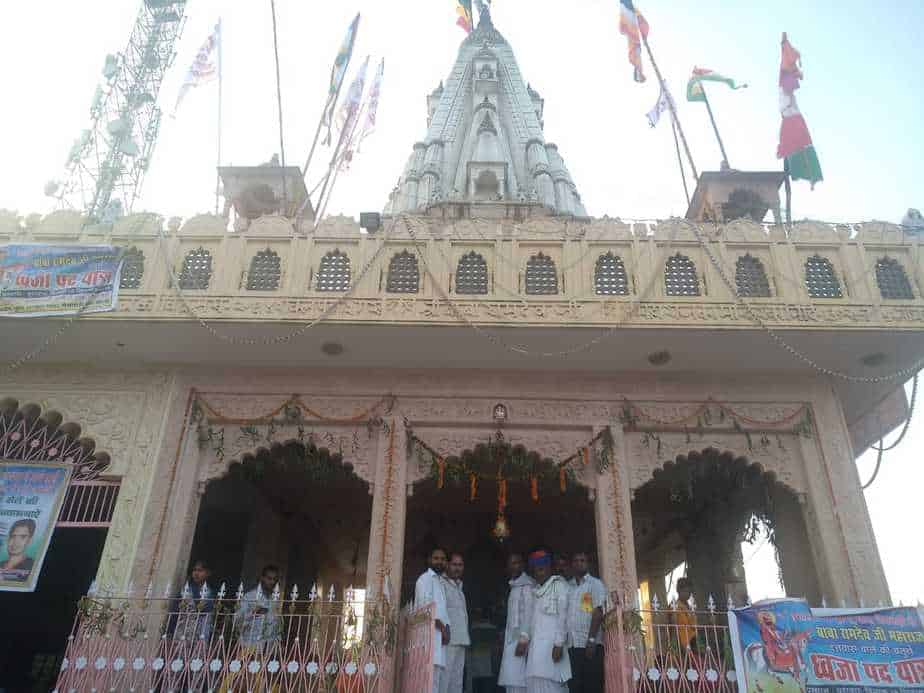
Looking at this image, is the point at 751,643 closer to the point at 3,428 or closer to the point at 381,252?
the point at 381,252

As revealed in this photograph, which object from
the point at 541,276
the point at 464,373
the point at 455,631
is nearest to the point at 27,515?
the point at 455,631

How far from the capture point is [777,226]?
9711mm

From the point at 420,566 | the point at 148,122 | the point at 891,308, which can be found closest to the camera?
the point at 891,308

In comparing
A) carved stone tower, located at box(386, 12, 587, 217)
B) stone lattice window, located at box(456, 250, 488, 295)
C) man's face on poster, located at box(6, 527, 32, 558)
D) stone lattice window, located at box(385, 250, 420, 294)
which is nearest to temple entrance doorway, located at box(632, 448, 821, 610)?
stone lattice window, located at box(456, 250, 488, 295)

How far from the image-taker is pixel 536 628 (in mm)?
7543

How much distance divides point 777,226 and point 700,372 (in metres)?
2.22

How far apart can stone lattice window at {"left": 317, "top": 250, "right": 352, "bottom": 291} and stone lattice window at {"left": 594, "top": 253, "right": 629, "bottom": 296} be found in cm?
325

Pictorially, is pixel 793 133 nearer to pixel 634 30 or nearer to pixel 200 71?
pixel 634 30

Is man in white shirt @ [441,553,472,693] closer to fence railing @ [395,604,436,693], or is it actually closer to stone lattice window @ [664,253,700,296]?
fence railing @ [395,604,436,693]

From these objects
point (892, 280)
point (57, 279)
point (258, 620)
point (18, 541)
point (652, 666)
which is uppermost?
point (892, 280)

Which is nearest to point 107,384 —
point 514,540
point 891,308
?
point 514,540

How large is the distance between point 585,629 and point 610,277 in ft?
14.2

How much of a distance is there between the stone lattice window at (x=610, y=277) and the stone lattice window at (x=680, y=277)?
54 cm

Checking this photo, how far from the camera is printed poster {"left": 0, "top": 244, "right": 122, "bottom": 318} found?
8930 millimetres
